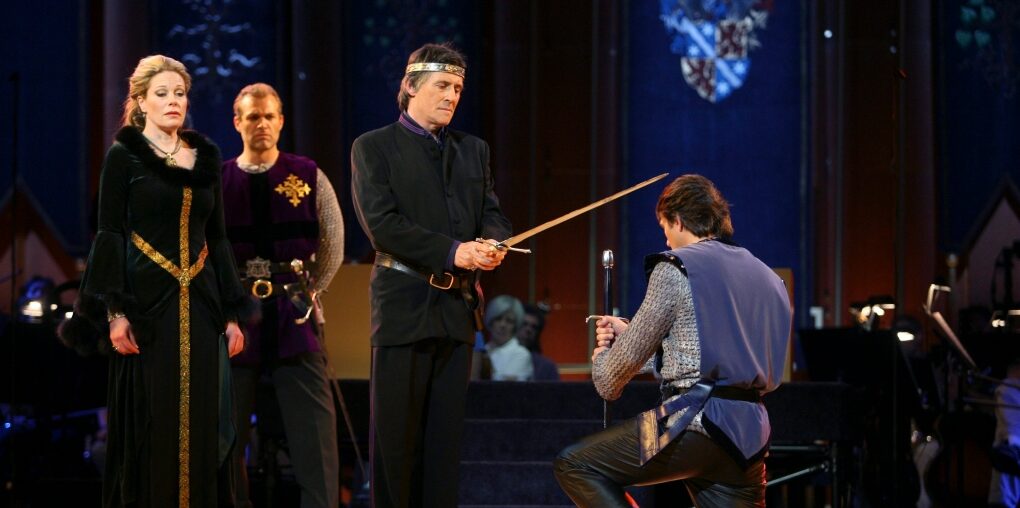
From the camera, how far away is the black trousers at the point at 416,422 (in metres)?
3.54

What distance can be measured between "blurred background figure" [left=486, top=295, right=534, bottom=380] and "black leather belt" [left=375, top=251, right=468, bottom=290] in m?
2.81

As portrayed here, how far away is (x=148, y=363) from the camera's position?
3611mm

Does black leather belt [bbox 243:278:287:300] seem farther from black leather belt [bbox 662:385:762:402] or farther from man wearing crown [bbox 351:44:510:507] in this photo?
black leather belt [bbox 662:385:762:402]

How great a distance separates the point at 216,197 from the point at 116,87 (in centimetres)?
484

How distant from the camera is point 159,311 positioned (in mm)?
3621

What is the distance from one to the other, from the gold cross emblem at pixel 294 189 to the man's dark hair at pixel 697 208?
142 centimetres

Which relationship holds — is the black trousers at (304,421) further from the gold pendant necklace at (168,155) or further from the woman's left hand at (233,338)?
the gold pendant necklace at (168,155)

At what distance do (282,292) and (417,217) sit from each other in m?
0.94

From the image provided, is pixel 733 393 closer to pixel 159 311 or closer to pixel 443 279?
pixel 443 279

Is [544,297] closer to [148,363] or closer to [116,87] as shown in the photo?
[116,87]

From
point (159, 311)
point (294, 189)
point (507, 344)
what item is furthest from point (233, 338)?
point (507, 344)

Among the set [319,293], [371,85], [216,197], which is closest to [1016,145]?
[371,85]

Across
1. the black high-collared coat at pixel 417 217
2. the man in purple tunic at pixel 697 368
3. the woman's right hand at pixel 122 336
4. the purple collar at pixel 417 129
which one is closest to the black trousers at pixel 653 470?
the man in purple tunic at pixel 697 368

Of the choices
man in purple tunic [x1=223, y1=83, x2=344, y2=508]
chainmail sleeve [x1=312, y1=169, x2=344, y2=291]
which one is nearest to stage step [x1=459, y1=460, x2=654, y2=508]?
man in purple tunic [x1=223, y1=83, x2=344, y2=508]
